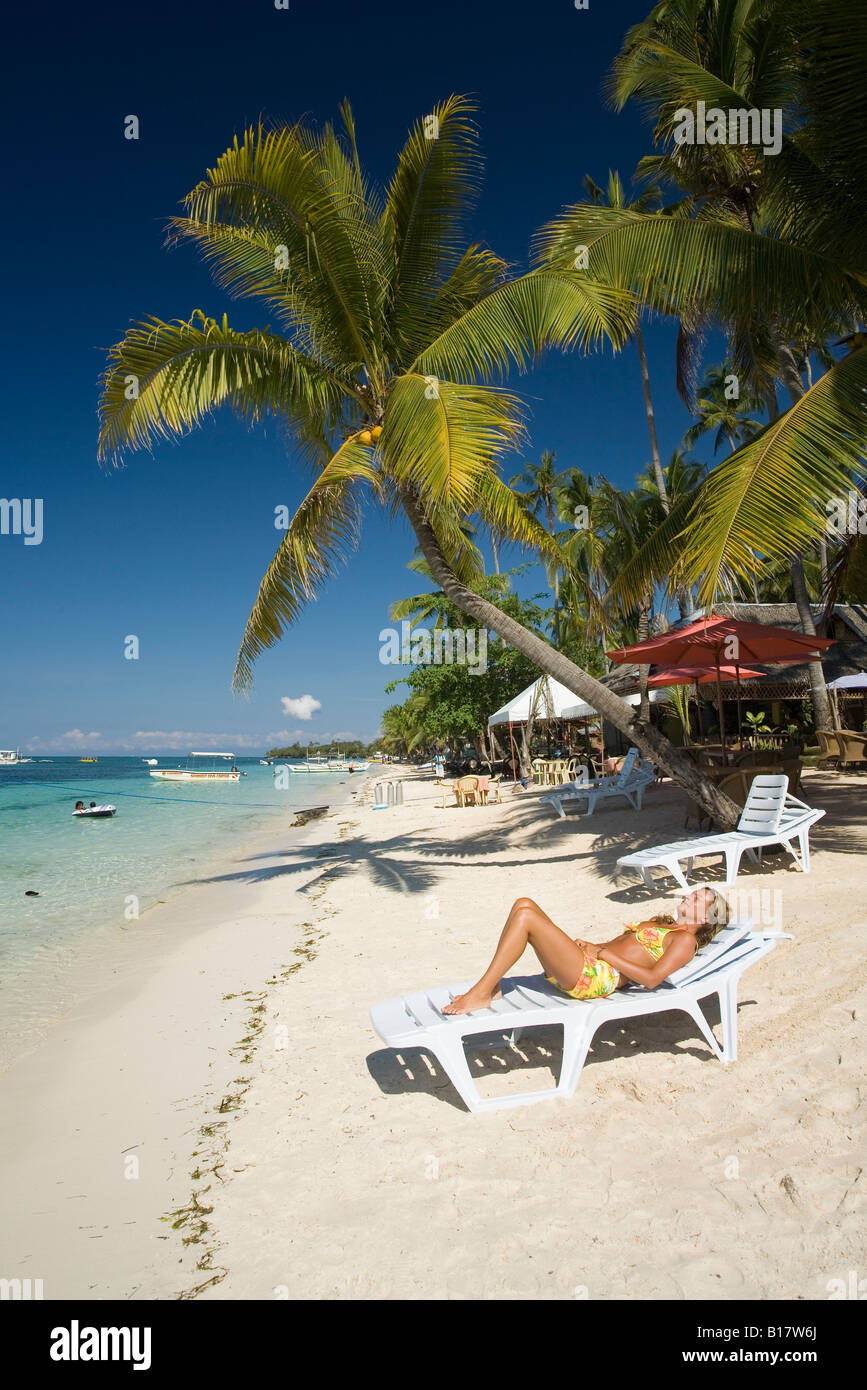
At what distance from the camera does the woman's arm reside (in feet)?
11.7

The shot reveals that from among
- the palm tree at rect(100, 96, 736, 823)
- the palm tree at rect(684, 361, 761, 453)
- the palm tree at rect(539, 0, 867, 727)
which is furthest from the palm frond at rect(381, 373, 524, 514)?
the palm tree at rect(684, 361, 761, 453)

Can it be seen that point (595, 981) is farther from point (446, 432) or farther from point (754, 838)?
point (446, 432)

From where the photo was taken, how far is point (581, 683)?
7.69 metres

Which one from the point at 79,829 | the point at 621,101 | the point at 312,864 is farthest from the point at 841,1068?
the point at 79,829

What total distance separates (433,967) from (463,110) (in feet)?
27.0

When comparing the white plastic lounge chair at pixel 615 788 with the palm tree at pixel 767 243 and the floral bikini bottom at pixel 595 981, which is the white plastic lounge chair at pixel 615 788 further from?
the floral bikini bottom at pixel 595 981

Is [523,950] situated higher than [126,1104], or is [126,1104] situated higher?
[523,950]

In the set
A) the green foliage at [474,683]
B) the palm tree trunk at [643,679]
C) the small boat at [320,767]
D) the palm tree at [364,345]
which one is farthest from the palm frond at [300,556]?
the small boat at [320,767]

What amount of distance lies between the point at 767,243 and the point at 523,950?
21.4 ft

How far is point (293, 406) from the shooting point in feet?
27.1

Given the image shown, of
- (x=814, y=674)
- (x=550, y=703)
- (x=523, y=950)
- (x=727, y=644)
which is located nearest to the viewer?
(x=523, y=950)

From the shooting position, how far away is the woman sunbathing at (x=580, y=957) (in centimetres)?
356

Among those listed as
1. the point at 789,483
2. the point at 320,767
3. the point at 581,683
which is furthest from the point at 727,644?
the point at 320,767

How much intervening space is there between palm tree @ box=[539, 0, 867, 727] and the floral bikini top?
2306 millimetres
